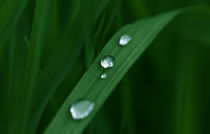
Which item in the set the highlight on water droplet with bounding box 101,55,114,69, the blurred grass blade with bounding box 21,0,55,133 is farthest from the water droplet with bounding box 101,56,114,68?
the blurred grass blade with bounding box 21,0,55,133

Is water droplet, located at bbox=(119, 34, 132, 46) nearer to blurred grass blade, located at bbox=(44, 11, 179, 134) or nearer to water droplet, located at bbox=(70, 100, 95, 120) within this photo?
blurred grass blade, located at bbox=(44, 11, 179, 134)

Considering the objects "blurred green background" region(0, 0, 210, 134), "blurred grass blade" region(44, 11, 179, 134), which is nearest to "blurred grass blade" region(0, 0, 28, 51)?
"blurred green background" region(0, 0, 210, 134)

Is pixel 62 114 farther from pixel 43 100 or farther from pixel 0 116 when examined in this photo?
pixel 0 116

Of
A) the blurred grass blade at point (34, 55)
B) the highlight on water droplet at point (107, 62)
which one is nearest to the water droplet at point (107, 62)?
the highlight on water droplet at point (107, 62)

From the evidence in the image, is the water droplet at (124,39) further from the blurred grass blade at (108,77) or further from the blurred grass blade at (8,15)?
the blurred grass blade at (8,15)

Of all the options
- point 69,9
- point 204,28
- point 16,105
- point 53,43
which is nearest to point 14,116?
point 16,105

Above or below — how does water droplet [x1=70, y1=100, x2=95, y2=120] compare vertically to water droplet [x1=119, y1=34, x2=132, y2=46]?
below

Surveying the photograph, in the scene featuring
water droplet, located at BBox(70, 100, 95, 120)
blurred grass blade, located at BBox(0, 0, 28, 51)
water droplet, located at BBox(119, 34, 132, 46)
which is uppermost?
blurred grass blade, located at BBox(0, 0, 28, 51)

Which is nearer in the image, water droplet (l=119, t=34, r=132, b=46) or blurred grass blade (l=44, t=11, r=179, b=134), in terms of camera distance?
blurred grass blade (l=44, t=11, r=179, b=134)
